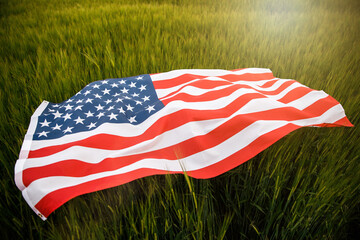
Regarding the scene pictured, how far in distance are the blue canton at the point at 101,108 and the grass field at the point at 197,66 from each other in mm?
144

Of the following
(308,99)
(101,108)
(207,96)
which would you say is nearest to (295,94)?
(308,99)

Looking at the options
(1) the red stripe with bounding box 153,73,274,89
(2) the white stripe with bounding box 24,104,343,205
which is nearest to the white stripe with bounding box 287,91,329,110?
(2) the white stripe with bounding box 24,104,343,205

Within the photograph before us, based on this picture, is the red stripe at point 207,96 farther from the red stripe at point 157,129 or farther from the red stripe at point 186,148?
the red stripe at point 186,148

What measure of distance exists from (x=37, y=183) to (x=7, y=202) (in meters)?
0.11

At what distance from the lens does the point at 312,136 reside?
1074 millimetres

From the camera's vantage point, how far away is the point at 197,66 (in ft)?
5.81

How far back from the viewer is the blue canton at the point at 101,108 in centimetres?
106

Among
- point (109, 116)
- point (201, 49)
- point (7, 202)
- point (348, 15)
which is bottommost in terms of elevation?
point (7, 202)

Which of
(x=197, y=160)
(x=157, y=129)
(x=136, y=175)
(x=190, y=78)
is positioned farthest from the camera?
(x=190, y=78)

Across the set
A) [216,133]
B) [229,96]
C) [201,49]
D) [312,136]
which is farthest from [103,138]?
[201,49]

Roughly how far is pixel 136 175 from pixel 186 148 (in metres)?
0.27

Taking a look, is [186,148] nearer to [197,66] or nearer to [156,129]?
[156,129]

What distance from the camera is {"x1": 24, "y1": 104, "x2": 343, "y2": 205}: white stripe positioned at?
0.78 metres

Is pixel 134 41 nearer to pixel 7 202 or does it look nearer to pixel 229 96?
pixel 229 96
